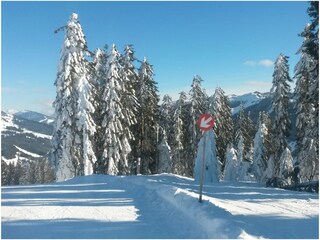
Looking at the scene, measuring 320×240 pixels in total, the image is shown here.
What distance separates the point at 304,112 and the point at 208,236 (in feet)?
98.1

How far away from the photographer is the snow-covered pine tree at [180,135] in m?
48.8

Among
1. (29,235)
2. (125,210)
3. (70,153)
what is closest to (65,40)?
(70,153)

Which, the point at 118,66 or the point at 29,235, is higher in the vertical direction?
the point at 118,66

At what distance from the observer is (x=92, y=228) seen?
9.80m

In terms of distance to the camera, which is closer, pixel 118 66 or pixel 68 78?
pixel 68 78

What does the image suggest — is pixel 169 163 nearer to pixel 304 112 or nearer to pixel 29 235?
pixel 304 112

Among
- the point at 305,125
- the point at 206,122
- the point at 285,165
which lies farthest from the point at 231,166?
the point at 206,122

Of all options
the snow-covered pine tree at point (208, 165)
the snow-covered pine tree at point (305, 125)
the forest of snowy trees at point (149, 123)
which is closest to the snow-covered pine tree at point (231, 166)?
the forest of snowy trees at point (149, 123)

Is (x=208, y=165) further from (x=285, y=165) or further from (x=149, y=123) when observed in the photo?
(x=149, y=123)

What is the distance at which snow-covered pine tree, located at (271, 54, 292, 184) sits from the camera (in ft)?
126

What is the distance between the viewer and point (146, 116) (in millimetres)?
42438

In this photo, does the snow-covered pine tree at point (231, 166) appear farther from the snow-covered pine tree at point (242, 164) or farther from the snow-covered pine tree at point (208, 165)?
the snow-covered pine tree at point (208, 165)

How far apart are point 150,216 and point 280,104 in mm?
30156

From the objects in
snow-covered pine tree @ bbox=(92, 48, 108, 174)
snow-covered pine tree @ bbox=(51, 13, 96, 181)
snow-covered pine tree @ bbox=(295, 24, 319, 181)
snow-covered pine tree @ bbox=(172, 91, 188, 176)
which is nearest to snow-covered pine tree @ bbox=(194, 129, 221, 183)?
snow-covered pine tree @ bbox=(295, 24, 319, 181)
